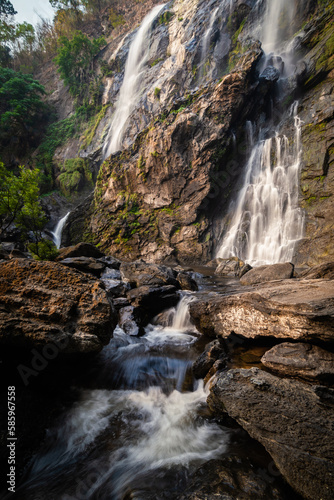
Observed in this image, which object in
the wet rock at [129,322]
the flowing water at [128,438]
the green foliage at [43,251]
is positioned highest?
the green foliage at [43,251]

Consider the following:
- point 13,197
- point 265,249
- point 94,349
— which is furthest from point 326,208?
point 13,197

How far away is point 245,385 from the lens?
3.12 m

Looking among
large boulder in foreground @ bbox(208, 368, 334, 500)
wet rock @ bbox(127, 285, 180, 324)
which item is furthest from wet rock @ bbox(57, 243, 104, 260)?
large boulder in foreground @ bbox(208, 368, 334, 500)

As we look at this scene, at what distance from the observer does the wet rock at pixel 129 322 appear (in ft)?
20.8

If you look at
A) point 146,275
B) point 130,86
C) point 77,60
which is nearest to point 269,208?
point 146,275

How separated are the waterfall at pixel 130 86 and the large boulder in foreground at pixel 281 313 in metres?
27.6

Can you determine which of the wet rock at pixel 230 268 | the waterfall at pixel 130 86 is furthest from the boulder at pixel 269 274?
the waterfall at pixel 130 86

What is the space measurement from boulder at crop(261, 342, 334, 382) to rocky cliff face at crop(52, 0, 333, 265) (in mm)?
10129

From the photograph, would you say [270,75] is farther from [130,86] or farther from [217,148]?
[130,86]

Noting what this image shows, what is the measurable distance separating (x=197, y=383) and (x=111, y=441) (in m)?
1.84

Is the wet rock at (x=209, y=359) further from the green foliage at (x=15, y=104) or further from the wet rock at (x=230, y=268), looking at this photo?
the green foliage at (x=15, y=104)

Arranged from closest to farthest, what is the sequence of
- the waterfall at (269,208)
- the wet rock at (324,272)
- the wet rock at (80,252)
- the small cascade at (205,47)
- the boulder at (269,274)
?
the wet rock at (324,272) → the boulder at (269,274) → the wet rock at (80,252) → the waterfall at (269,208) → the small cascade at (205,47)

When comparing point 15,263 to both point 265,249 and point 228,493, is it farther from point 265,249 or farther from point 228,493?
point 265,249

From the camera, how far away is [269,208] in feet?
50.6
